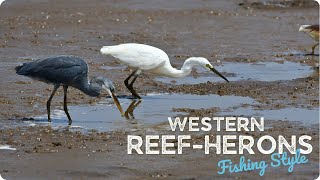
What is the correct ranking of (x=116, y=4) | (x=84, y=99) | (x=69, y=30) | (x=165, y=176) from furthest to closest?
1. (x=116, y=4)
2. (x=69, y=30)
3. (x=84, y=99)
4. (x=165, y=176)

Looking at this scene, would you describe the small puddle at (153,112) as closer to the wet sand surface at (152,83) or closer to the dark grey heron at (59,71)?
the wet sand surface at (152,83)

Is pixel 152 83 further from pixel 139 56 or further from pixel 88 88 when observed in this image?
pixel 88 88

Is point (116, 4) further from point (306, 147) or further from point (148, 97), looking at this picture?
point (306, 147)

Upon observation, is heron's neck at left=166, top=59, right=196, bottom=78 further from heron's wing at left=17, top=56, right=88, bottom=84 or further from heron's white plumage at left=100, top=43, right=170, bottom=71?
heron's wing at left=17, top=56, right=88, bottom=84

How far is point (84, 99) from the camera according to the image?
440 inches

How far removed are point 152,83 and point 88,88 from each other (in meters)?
2.54

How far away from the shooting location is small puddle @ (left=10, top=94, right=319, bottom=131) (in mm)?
9758

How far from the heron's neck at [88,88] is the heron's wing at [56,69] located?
0.52ft

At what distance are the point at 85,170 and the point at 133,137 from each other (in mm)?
1412

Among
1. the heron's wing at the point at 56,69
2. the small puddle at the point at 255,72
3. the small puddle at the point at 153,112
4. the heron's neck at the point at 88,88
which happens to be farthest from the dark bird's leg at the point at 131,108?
the small puddle at the point at 255,72

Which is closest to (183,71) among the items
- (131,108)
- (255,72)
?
(131,108)

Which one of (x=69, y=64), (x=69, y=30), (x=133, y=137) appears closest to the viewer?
(x=133, y=137)

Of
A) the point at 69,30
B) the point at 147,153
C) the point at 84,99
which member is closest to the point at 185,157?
the point at 147,153

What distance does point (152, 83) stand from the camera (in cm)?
1251
